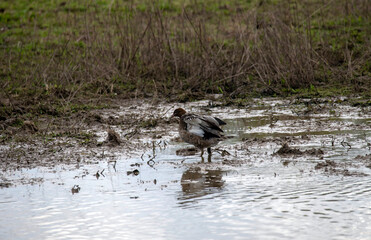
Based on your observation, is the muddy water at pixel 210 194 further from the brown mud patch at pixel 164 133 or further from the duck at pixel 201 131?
the duck at pixel 201 131

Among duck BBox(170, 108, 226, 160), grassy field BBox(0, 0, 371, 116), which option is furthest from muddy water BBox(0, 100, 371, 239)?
grassy field BBox(0, 0, 371, 116)

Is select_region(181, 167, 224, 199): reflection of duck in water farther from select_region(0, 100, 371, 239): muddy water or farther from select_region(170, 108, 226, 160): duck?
select_region(170, 108, 226, 160): duck

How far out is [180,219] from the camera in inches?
187

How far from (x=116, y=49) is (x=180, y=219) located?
802cm

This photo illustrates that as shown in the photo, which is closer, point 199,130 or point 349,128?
point 199,130

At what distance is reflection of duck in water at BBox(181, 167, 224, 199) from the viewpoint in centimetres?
550

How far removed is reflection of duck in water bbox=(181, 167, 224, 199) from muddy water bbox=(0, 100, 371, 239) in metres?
0.01

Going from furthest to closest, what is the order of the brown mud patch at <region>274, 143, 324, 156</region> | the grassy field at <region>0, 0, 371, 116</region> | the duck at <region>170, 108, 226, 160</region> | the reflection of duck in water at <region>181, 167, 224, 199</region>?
the grassy field at <region>0, 0, 371, 116</region>, the duck at <region>170, 108, 226, 160</region>, the brown mud patch at <region>274, 143, 324, 156</region>, the reflection of duck in water at <region>181, 167, 224, 199</region>

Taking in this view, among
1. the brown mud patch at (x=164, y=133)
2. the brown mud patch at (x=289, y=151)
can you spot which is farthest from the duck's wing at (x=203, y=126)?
the brown mud patch at (x=289, y=151)

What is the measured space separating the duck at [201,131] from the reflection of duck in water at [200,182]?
0.55 metres

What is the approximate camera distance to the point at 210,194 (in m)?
5.38

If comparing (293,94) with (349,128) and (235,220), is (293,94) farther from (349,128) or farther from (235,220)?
(235,220)

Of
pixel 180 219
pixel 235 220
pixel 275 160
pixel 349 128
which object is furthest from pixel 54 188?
pixel 349 128

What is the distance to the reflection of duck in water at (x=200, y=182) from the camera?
18.0 feet
